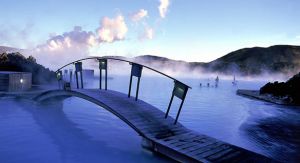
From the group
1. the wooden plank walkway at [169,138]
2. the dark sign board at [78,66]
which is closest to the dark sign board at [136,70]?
the wooden plank walkway at [169,138]

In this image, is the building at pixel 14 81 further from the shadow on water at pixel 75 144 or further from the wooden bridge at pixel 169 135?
the wooden bridge at pixel 169 135

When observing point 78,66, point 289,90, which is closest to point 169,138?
point 78,66

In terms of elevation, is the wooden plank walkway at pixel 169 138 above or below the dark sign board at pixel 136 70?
below

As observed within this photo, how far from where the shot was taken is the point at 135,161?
12.8m

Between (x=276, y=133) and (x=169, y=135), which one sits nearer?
(x=169, y=135)

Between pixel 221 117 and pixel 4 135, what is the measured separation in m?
20.4

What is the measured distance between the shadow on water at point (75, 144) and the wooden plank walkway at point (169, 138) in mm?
1011

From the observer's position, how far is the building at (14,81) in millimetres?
37344

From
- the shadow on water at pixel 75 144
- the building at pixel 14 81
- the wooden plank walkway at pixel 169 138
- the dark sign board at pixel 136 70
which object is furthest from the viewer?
the building at pixel 14 81

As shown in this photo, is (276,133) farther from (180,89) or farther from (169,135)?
(169,135)

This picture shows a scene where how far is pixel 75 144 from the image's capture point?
1582 cm

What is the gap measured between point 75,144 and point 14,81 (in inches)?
1119

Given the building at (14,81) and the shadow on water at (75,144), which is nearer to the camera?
the shadow on water at (75,144)

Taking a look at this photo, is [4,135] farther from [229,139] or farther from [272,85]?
[272,85]
